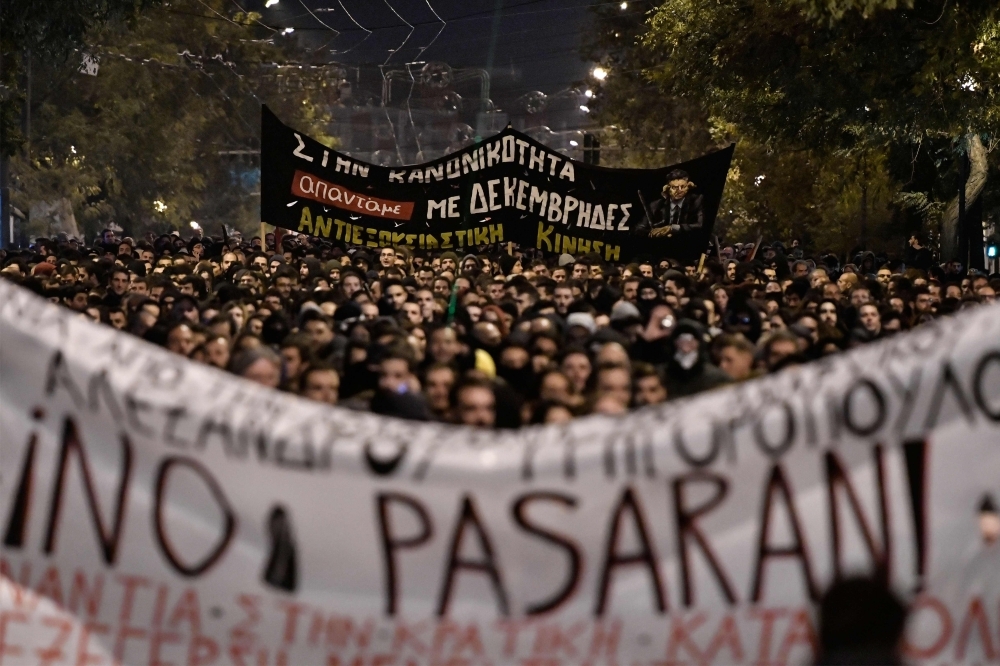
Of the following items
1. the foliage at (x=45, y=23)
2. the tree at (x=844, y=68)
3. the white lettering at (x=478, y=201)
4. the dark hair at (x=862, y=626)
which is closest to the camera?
the dark hair at (x=862, y=626)

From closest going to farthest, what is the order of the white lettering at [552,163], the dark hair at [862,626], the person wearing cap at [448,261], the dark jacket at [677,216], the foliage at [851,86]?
the dark hair at [862,626] < the dark jacket at [677,216] < the white lettering at [552,163] < the foliage at [851,86] < the person wearing cap at [448,261]

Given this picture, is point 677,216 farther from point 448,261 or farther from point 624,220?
point 448,261

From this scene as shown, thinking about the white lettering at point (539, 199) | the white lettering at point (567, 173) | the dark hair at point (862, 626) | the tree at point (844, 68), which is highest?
the tree at point (844, 68)

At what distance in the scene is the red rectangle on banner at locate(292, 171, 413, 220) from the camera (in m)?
17.2

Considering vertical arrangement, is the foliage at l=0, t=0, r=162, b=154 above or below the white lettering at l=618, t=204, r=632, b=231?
above

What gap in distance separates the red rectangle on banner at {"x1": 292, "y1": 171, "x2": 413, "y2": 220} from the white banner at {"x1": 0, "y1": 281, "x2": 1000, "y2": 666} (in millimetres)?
12590

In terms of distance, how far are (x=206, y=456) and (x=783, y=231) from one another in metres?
38.8

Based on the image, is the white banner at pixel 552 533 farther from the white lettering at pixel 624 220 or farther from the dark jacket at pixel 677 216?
the white lettering at pixel 624 220

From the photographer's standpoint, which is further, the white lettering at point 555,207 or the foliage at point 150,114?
the foliage at point 150,114

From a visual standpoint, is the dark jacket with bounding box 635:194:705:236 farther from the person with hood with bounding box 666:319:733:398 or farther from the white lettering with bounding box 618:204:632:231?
the person with hood with bounding box 666:319:733:398

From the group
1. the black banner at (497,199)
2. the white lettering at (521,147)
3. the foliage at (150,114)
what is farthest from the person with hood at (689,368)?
the foliage at (150,114)

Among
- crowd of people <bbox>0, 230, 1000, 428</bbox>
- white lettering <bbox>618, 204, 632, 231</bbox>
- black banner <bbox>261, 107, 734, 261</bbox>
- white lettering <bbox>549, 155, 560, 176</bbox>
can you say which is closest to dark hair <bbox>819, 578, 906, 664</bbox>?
crowd of people <bbox>0, 230, 1000, 428</bbox>

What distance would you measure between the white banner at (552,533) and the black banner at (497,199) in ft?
38.2

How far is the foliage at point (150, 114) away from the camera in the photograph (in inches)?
1756
